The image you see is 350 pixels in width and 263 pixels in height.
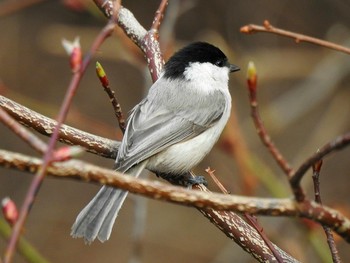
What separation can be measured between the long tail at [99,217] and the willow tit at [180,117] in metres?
0.27

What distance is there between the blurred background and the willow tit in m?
1.63

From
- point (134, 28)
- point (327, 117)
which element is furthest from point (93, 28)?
point (134, 28)

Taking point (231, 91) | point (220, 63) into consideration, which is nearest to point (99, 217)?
point (220, 63)

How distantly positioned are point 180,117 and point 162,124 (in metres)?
0.14

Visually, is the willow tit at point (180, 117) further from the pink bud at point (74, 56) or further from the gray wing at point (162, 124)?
the pink bud at point (74, 56)

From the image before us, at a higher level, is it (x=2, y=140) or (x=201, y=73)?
(x=201, y=73)

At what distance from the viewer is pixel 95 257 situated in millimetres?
6484

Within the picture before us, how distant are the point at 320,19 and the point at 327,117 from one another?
1168mm

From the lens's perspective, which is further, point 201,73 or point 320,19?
point 320,19

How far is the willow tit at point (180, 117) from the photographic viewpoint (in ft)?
10.4

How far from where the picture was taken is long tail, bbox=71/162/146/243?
8.09 feet

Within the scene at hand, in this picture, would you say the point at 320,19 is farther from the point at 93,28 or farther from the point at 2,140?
the point at 2,140

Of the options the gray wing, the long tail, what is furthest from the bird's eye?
the long tail

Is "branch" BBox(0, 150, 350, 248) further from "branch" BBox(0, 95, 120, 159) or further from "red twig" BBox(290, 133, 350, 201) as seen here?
"branch" BBox(0, 95, 120, 159)
